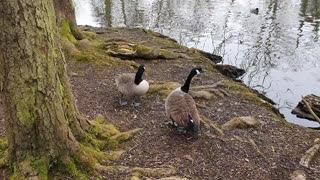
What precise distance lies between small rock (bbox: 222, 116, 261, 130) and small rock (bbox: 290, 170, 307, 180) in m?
1.55

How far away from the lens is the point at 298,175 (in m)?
5.73

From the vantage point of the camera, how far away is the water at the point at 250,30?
13.8 m

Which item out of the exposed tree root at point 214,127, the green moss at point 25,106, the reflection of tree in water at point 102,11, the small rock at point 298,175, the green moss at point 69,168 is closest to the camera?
the green moss at point 25,106

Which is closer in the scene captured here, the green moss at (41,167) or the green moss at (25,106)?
the green moss at (25,106)

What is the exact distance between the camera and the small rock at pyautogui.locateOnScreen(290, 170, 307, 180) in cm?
568

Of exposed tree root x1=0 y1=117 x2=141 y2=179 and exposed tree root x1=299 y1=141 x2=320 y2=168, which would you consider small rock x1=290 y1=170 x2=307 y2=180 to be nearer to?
exposed tree root x1=299 y1=141 x2=320 y2=168

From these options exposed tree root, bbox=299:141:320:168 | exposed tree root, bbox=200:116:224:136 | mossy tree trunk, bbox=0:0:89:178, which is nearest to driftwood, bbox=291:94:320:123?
exposed tree root, bbox=299:141:320:168

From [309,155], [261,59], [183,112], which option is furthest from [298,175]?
[261,59]

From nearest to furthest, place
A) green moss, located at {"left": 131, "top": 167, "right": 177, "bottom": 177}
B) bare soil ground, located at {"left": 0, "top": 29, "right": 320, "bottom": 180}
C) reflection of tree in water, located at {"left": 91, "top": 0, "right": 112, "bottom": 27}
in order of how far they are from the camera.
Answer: green moss, located at {"left": 131, "top": 167, "right": 177, "bottom": 177} → bare soil ground, located at {"left": 0, "top": 29, "right": 320, "bottom": 180} → reflection of tree in water, located at {"left": 91, "top": 0, "right": 112, "bottom": 27}

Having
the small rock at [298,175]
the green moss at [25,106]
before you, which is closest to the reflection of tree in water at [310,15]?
the small rock at [298,175]

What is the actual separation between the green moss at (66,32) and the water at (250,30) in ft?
21.2

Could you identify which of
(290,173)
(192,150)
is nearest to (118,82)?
(192,150)

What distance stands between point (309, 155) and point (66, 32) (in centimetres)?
739

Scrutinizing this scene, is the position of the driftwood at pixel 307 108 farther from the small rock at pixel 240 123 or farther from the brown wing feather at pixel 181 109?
the brown wing feather at pixel 181 109
